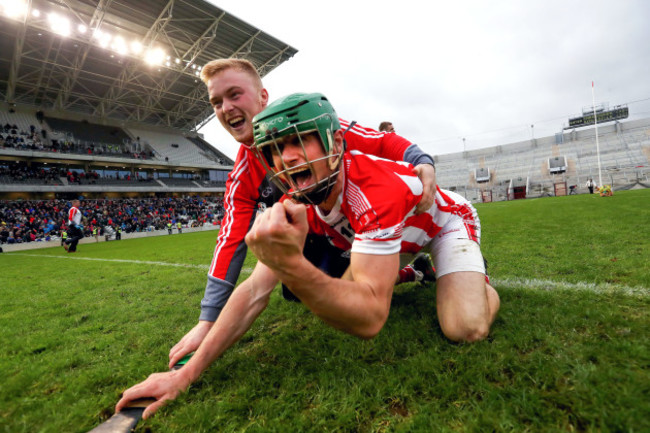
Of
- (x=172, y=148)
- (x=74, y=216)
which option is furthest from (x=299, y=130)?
(x=172, y=148)

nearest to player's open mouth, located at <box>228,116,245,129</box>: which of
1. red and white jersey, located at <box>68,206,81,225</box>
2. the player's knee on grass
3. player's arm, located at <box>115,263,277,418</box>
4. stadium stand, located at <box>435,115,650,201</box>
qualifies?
player's arm, located at <box>115,263,277,418</box>

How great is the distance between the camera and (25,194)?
1172 inches

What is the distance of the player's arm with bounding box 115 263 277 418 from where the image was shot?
1631 mm

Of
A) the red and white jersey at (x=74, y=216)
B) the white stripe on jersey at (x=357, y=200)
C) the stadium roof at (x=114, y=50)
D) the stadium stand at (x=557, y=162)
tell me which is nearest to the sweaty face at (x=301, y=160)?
the white stripe on jersey at (x=357, y=200)

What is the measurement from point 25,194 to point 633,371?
139 ft

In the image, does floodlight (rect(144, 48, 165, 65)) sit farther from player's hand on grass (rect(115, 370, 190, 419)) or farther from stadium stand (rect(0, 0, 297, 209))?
player's hand on grass (rect(115, 370, 190, 419))

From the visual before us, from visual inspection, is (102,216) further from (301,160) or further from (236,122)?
(301,160)

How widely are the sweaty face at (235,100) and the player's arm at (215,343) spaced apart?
1.28 meters

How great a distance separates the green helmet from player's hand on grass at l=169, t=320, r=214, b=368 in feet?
4.20

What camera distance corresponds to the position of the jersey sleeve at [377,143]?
2539 millimetres

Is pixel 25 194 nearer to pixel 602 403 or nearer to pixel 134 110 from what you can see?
pixel 134 110

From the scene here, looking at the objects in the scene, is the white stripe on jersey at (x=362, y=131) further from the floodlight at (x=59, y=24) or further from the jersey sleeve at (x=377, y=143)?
the floodlight at (x=59, y=24)

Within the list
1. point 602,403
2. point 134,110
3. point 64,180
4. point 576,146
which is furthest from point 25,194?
point 576,146

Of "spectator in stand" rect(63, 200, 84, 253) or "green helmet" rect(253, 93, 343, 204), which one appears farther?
"spectator in stand" rect(63, 200, 84, 253)
